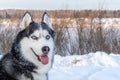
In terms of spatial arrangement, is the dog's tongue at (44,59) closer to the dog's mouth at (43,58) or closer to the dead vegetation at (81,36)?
the dog's mouth at (43,58)

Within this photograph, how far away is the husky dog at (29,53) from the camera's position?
4699 millimetres

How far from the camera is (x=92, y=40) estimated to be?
11000mm

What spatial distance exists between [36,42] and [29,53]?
0.18 meters

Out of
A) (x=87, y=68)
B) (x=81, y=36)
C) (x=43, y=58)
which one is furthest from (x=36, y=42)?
(x=81, y=36)

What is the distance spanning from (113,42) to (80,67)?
2.61 m

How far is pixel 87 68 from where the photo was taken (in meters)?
8.44

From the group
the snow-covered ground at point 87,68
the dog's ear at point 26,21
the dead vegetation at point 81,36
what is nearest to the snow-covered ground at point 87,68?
the snow-covered ground at point 87,68

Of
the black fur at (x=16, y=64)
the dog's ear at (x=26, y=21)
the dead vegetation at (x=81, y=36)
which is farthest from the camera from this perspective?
the dead vegetation at (x=81, y=36)

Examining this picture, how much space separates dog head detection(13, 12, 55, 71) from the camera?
4680 millimetres

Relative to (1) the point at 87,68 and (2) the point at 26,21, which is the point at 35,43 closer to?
(2) the point at 26,21

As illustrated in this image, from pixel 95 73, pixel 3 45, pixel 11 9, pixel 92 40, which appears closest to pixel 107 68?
pixel 95 73

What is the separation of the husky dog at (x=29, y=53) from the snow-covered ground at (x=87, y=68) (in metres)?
2.45

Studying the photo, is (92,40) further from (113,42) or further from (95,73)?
(95,73)

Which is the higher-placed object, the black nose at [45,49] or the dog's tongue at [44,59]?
the black nose at [45,49]
